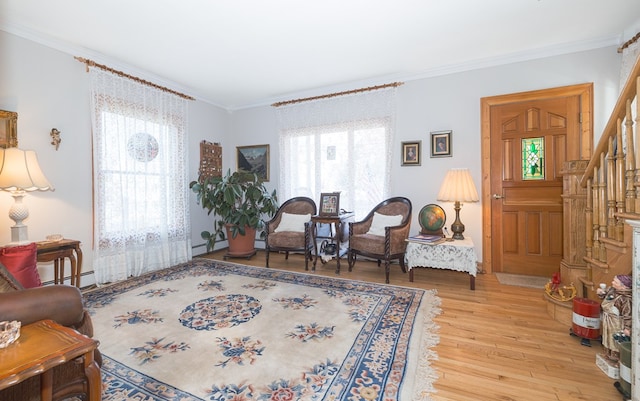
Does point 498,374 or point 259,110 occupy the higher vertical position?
point 259,110

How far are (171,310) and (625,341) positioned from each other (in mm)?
3190

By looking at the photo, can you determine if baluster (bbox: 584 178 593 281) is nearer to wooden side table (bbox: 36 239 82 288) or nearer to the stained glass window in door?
the stained glass window in door

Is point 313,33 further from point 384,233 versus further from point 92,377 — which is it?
point 92,377

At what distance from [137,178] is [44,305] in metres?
2.85

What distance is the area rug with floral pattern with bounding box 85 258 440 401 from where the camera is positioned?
1592 mm

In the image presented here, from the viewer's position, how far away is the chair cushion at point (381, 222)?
3863 mm

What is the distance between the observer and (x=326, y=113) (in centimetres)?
470

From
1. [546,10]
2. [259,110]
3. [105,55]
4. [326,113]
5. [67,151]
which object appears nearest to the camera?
[546,10]

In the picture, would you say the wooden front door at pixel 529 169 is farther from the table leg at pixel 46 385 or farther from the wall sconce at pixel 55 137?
the wall sconce at pixel 55 137

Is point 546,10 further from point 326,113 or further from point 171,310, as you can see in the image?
point 171,310

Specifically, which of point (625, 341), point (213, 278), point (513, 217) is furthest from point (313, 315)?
point (513, 217)

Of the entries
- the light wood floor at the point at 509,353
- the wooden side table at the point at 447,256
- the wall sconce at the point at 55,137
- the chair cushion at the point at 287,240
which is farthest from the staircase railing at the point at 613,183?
the wall sconce at the point at 55,137

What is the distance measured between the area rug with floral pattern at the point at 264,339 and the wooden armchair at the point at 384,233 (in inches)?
18.0

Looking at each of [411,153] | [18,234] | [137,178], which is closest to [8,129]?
[18,234]
